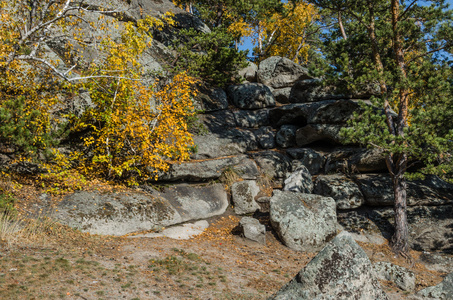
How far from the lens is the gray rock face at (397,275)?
777 centimetres

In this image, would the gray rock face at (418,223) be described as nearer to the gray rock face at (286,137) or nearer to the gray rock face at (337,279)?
the gray rock face at (286,137)

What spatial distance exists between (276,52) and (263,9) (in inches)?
337

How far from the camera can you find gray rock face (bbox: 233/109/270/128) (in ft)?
57.2

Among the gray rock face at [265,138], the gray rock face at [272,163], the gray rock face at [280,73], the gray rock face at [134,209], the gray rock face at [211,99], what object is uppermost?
the gray rock face at [280,73]

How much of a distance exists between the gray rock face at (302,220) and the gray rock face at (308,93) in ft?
29.0

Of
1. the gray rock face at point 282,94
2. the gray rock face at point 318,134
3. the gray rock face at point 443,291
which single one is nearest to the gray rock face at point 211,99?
the gray rock face at point 282,94

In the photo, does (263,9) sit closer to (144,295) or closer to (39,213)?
(39,213)

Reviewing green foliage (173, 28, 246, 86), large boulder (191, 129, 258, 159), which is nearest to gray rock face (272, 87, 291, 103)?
green foliage (173, 28, 246, 86)

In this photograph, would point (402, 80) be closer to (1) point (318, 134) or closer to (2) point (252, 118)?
(1) point (318, 134)

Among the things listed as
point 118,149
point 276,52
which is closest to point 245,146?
point 118,149

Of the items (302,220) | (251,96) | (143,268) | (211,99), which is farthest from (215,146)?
(143,268)

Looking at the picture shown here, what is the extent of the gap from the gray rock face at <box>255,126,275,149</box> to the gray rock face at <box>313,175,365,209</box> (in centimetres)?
438

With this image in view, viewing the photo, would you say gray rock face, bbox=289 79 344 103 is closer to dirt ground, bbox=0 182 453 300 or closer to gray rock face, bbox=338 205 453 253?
gray rock face, bbox=338 205 453 253

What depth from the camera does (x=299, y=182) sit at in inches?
487
